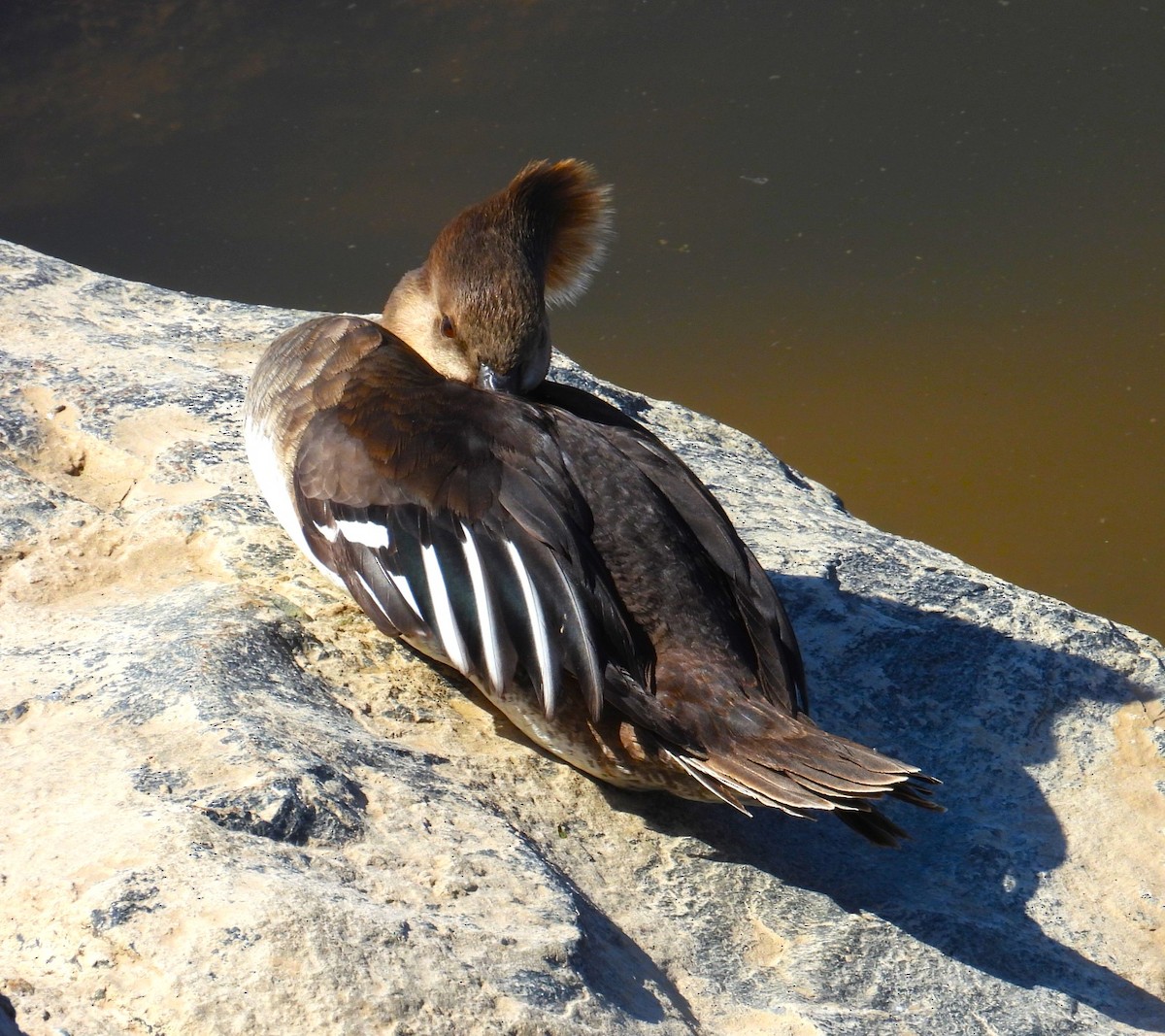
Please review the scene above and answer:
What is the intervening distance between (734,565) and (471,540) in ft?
1.94

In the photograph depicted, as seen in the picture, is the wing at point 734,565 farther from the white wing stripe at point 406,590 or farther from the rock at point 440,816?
the white wing stripe at point 406,590

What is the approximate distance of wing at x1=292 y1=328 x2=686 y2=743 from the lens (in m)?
2.34

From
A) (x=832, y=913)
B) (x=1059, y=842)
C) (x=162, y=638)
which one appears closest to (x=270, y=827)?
(x=162, y=638)

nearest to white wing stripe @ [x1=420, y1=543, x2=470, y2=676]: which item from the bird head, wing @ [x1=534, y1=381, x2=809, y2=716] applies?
wing @ [x1=534, y1=381, x2=809, y2=716]

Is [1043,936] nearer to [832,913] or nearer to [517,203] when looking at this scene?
[832,913]

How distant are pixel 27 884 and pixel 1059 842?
6.92ft

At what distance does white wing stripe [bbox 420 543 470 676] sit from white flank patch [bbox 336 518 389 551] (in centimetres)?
12

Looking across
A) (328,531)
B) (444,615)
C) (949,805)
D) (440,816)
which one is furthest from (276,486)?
(949,805)

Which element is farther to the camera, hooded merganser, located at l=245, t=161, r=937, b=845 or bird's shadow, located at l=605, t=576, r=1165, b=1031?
bird's shadow, located at l=605, t=576, r=1165, b=1031

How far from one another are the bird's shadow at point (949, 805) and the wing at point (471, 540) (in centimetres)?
36

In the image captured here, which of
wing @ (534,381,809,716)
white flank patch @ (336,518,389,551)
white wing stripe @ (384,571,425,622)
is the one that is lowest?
white wing stripe @ (384,571,425,622)

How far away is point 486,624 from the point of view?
238 centimetres

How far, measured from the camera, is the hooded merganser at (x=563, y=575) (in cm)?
225

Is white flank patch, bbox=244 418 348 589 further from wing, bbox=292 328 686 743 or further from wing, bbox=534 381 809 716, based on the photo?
wing, bbox=534 381 809 716
